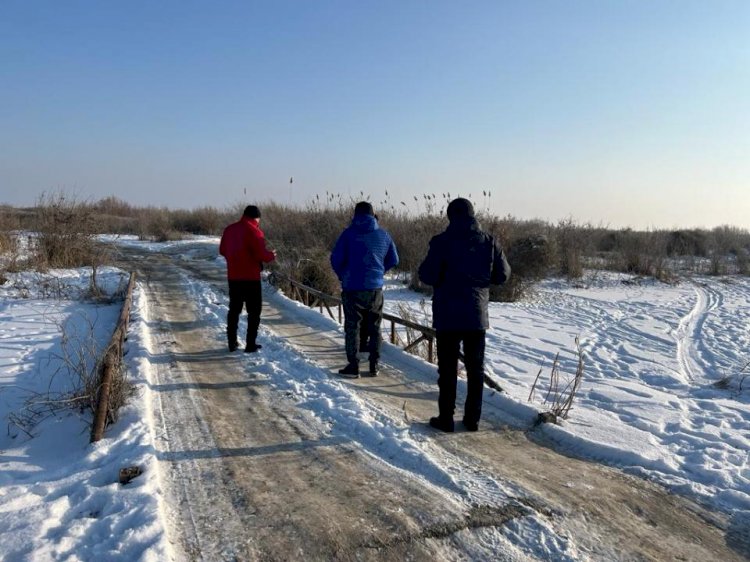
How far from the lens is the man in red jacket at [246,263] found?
→ 7496mm

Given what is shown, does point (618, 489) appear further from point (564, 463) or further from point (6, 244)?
point (6, 244)

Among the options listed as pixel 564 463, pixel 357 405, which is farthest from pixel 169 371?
pixel 564 463

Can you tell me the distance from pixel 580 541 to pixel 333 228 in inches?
649

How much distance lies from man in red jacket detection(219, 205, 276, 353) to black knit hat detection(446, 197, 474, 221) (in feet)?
11.5

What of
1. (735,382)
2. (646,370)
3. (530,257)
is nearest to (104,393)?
(646,370)

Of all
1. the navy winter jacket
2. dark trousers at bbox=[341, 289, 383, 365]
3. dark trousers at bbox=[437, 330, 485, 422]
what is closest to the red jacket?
dark trousers at bbox=[341, 289, 383, 365]

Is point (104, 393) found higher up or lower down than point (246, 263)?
lower down

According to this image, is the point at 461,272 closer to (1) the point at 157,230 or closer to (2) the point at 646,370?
(2) the point at 646,370

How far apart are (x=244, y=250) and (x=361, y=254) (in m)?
1.94

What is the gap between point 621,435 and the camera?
509 centimetres

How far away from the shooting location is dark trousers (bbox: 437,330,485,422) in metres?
4.77

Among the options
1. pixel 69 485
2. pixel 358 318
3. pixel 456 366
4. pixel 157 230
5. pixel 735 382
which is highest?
pixel 157 230

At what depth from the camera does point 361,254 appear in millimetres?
6523

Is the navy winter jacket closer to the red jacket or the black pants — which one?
the red jacket
